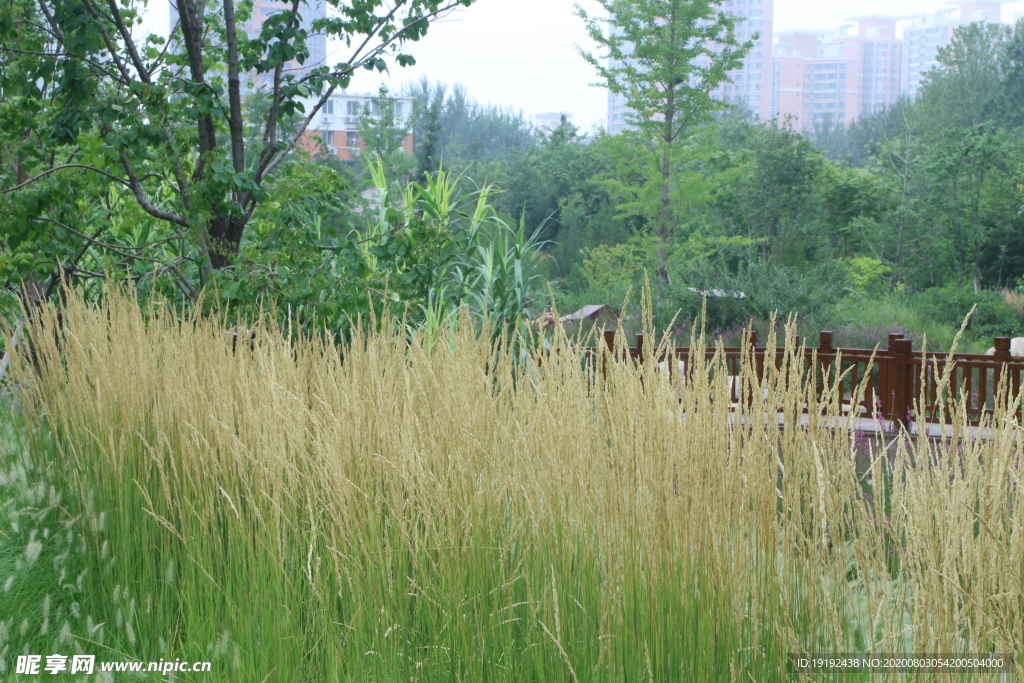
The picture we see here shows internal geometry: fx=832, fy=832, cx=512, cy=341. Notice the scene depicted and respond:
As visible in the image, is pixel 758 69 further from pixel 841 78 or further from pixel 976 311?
pixel 976 311

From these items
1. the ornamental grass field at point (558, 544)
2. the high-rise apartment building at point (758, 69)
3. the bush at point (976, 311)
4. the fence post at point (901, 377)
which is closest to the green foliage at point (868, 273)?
the bush at point (976, 311)

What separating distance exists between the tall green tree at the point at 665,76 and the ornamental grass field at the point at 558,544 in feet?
58.1

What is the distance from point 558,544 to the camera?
2145 mm

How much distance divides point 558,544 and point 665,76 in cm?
1964

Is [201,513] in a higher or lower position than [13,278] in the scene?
lower

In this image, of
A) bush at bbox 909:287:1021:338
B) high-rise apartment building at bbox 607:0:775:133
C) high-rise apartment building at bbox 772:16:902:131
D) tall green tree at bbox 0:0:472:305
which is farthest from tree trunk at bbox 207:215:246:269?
high-rise apartment building at bbox 772:16:902:131

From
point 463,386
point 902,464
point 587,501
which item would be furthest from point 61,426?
point 902,464

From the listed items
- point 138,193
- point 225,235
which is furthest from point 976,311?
point 138,193

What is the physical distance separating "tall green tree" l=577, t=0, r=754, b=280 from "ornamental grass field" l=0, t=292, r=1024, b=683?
17.7 m

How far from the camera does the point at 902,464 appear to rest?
1.76 meters

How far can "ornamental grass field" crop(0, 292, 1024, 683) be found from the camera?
1.71 m

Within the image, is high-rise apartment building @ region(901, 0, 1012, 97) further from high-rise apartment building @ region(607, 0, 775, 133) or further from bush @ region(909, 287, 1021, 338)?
bush @ region(909, 287, 1021, 338)

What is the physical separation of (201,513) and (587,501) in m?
1.45

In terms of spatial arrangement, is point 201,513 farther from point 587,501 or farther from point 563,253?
point 563,253
